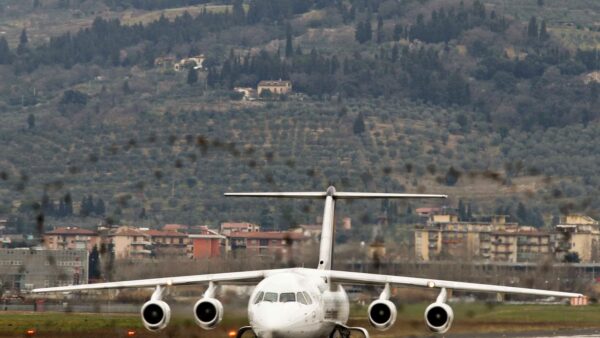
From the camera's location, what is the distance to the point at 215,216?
5167 inches

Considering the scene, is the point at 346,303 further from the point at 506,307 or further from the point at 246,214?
the point at 246,214

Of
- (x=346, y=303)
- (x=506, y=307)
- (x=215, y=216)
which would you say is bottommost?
(x=215, y=216)

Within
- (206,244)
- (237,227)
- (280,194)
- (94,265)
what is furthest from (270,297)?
(237,227)

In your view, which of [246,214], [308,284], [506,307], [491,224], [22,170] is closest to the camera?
[308,284]

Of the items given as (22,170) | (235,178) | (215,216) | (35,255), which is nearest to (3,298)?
(35,255)

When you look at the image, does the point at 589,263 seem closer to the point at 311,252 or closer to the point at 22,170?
the point at 311,252

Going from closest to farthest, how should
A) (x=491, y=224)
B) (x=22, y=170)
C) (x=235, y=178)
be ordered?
(x=491, y=224) → (x=235, y=178) → (x=22, y=170)

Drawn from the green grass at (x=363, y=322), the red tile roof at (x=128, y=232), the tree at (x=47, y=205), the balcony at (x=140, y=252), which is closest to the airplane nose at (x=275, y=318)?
the green grass at (x=363, y=322)

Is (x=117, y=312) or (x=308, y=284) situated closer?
(x=308, y=284)

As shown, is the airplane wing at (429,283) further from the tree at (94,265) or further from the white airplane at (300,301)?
the tree at (94,265)

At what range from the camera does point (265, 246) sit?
88.9 m

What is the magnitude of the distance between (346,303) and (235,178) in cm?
10263

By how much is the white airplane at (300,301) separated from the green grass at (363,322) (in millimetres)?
4680

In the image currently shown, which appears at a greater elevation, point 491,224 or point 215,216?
point 491,224
